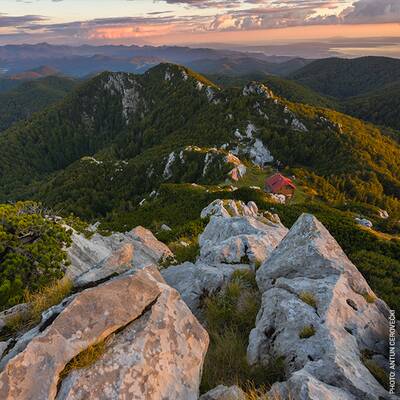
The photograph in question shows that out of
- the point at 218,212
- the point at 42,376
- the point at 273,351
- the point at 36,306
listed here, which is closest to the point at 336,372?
the point at 273,351

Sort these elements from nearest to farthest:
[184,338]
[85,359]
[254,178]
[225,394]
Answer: [85,359] → [225,394] → [184,338] → [254,178]

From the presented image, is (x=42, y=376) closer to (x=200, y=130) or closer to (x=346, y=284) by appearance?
(x=346, y=284)

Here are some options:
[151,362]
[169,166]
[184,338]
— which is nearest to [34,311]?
[151,362]

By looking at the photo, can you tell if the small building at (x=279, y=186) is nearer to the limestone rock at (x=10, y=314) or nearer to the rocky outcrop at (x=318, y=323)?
the rocky outcrop at (x=318, y=323)

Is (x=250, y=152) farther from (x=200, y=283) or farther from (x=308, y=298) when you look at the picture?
(x=308, y=298)

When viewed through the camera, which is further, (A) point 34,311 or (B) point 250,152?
(B) point 250,152

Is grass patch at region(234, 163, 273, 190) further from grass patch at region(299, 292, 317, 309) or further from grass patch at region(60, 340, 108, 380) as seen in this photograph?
grass patch at region(60, 340, 108, 380)
